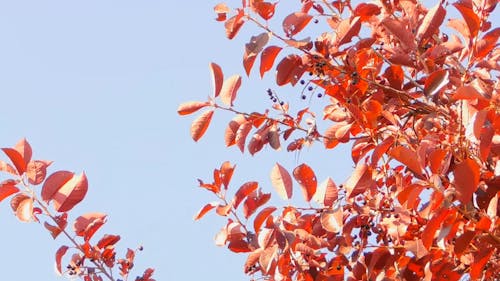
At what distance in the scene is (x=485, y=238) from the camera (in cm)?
208

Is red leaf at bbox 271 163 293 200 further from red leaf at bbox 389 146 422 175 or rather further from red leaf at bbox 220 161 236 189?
red leaf at bbox 389 146 422 175

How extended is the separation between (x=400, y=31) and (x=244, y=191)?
24.3 inches

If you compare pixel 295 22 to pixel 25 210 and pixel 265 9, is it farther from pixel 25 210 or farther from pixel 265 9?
pixel 25 210

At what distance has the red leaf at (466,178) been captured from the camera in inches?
71.6

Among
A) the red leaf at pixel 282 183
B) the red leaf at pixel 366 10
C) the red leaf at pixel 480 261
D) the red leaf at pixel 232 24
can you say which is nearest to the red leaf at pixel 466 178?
the red leaf at pixel 480 261

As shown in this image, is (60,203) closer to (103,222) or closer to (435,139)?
(103,222)

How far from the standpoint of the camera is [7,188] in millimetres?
2164

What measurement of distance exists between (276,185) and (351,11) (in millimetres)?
626


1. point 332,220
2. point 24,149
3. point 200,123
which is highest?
point 24,149

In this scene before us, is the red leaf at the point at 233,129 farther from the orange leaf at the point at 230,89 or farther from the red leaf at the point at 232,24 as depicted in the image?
the red leaf at the point at 232,24

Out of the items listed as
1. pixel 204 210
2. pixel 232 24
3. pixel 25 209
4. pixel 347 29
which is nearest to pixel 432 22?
pixel 347 29

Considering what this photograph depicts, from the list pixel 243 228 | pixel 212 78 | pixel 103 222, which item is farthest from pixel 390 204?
pixel 103 222

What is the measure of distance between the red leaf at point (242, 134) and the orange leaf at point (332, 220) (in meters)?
0.49

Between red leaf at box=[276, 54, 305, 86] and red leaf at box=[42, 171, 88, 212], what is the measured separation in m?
0.71
